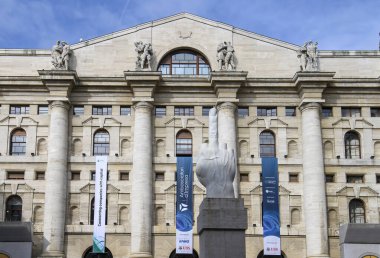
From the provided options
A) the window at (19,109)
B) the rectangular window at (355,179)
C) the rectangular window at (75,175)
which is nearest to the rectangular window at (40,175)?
the rectangular window at (75,175)

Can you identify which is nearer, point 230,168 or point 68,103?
point 230,168

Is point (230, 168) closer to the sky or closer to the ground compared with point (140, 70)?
closer to the ground

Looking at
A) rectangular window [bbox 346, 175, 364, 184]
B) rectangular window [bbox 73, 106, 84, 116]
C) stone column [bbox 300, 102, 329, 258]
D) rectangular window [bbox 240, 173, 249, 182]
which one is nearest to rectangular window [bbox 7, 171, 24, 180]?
rectangular window [bbox 73, 106, 84, 116]

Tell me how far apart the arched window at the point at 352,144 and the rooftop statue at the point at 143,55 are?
15063 millimetres

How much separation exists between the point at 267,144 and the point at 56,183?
1513 centimetres

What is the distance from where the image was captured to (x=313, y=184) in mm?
46906

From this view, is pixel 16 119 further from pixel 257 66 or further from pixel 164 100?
pixel 257 66

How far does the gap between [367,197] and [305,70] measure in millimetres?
9898

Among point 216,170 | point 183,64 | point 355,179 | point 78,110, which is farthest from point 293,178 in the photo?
point 216,170

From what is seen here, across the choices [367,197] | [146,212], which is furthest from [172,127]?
[367,197]

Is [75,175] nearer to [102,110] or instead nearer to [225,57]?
[102,110]

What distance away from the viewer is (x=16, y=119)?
48.9m

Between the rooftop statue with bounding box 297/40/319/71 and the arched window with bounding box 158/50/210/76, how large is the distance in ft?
22.7

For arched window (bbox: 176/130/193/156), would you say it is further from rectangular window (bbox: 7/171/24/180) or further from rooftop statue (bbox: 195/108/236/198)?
rooftop statue (bbox: 195/108/236/198)
